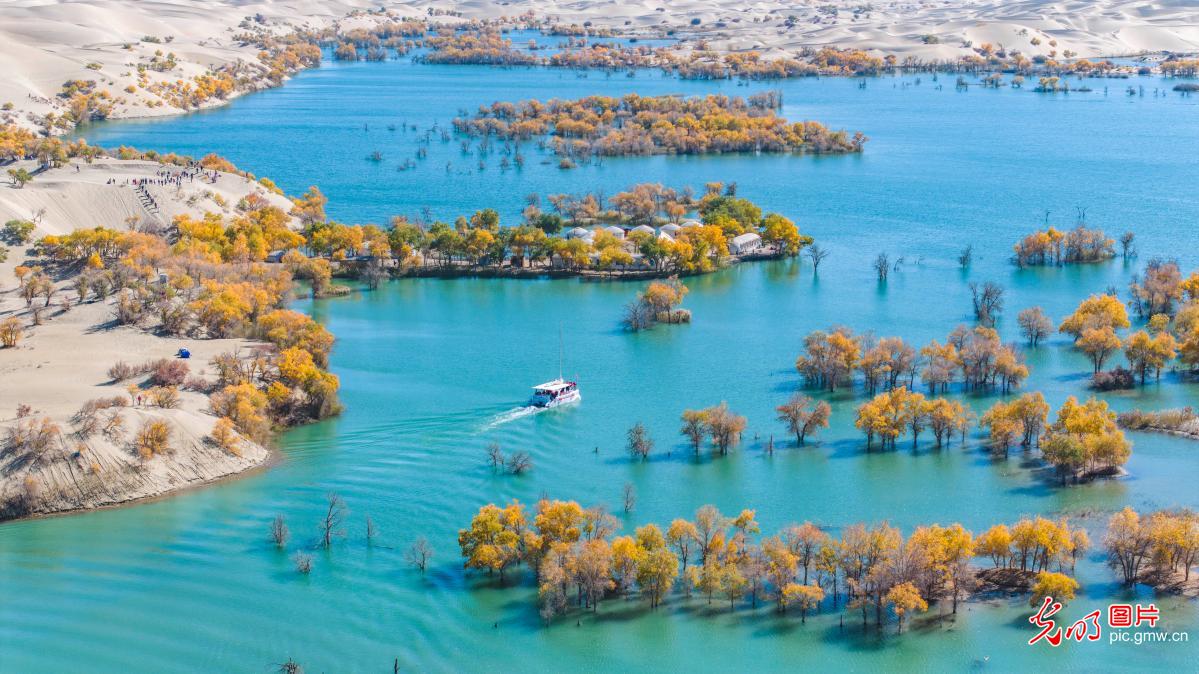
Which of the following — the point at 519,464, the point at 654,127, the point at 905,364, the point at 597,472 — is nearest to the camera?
the point at 519,464

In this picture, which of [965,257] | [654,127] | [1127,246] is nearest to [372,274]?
[965,257]

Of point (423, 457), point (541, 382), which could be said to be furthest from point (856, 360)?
point (423, 457)

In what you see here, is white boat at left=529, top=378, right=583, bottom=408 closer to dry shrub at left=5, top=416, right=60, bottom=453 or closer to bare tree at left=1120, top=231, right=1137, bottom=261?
dry shrub at left=5, top=416, right=60, bottom=453

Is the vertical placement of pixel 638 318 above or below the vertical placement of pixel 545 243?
below

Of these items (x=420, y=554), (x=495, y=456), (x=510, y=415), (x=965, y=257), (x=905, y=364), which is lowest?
(x=420, y=554)

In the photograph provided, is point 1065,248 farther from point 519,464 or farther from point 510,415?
point 519,464

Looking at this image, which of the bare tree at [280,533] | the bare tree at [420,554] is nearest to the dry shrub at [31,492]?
the bare tree at [280,533]

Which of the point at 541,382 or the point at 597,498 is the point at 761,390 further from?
the point at 597,498
